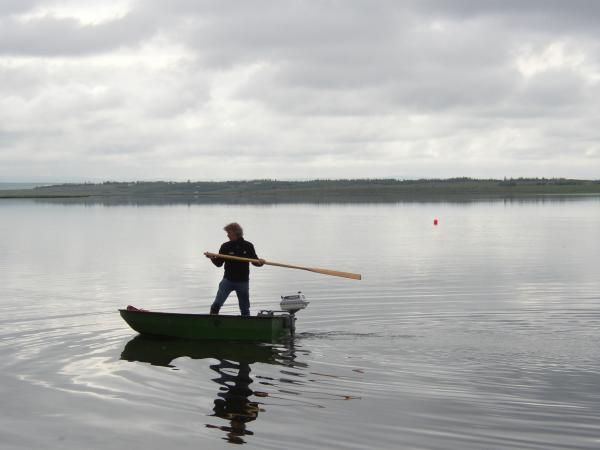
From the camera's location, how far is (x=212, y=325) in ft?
53.3

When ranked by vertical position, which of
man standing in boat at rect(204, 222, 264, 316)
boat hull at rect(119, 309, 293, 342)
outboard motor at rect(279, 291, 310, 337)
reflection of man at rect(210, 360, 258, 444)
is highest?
man standing in boat at rect(204, 222, 264, 316)

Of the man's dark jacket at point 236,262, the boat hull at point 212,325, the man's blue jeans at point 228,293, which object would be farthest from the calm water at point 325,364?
the man's dark jacket at point 236,262

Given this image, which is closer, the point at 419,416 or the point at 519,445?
the point at 519,445

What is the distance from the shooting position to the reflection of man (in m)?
10.4

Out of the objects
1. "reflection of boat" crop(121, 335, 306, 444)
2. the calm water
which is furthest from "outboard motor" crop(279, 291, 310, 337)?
"reflection of boat" crop(121, 335, 306, 444)

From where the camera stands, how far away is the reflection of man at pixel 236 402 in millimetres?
10430

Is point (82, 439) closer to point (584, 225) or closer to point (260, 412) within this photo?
point (260, 412)

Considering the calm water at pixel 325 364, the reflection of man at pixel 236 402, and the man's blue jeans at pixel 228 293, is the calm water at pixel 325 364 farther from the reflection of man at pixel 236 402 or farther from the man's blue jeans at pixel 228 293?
the man's blue jeans at pixel 228 293

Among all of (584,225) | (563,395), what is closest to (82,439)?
(563,395)

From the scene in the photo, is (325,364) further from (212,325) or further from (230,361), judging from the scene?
(212,325)

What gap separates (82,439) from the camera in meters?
10.0

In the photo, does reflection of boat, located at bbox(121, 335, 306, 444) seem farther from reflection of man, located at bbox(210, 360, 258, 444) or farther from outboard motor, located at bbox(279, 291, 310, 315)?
outboard motor, located at bbox(279, 291, 310, 315)

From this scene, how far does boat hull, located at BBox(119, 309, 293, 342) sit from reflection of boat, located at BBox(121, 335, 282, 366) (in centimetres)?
16

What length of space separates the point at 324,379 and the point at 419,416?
246cm
